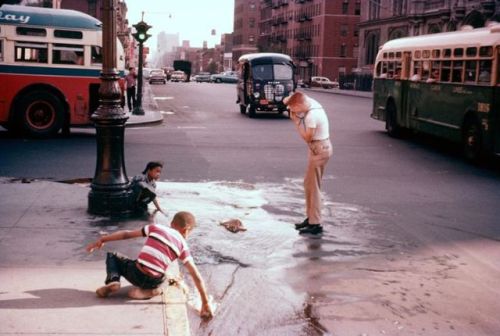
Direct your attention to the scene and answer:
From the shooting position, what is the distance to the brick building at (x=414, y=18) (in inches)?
2144

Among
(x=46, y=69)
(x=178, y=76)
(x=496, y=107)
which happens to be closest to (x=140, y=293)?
(x=496, y=107)

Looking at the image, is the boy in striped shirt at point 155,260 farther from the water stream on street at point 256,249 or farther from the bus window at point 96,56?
the bus window at point 96,56

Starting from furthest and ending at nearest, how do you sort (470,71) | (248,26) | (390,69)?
(248,26), (390,69), (470,71)

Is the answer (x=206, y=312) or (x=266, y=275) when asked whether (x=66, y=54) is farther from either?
(x=206, y=312)

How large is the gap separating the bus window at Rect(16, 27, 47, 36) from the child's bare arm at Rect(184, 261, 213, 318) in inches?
601

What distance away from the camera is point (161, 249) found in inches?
228

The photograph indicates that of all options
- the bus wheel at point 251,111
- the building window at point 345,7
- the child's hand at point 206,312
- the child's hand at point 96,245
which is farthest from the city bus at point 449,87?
the building window at point 345,7

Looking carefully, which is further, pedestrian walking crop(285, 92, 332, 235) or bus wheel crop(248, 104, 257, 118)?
bus wheel crop(248, 104, 257, 118)

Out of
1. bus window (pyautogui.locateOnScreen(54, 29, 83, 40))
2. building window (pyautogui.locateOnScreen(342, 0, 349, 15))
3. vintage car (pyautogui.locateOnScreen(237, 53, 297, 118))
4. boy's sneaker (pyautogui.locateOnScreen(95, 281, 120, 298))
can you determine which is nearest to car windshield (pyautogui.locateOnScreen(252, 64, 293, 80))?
vintage car (pyautogui.locateOnScreen(237, 53, 297, 118))

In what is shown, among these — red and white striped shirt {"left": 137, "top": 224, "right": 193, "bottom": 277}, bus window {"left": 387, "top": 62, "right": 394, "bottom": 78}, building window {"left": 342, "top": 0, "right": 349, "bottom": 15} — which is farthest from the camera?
building window {"left": 342, "top": 0, "right": 349, "bottom": 15}

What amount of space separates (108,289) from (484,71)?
41.5ft

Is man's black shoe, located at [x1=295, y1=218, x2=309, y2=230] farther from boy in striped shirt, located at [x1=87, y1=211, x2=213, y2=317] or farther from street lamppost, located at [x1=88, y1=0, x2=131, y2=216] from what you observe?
boy in striped shirt, located at [x1=87, y1=211, x2=213, y2=317]

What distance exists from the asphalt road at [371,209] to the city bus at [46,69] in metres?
0.73

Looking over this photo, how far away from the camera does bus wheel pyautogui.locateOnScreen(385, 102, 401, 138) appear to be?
2259cm
